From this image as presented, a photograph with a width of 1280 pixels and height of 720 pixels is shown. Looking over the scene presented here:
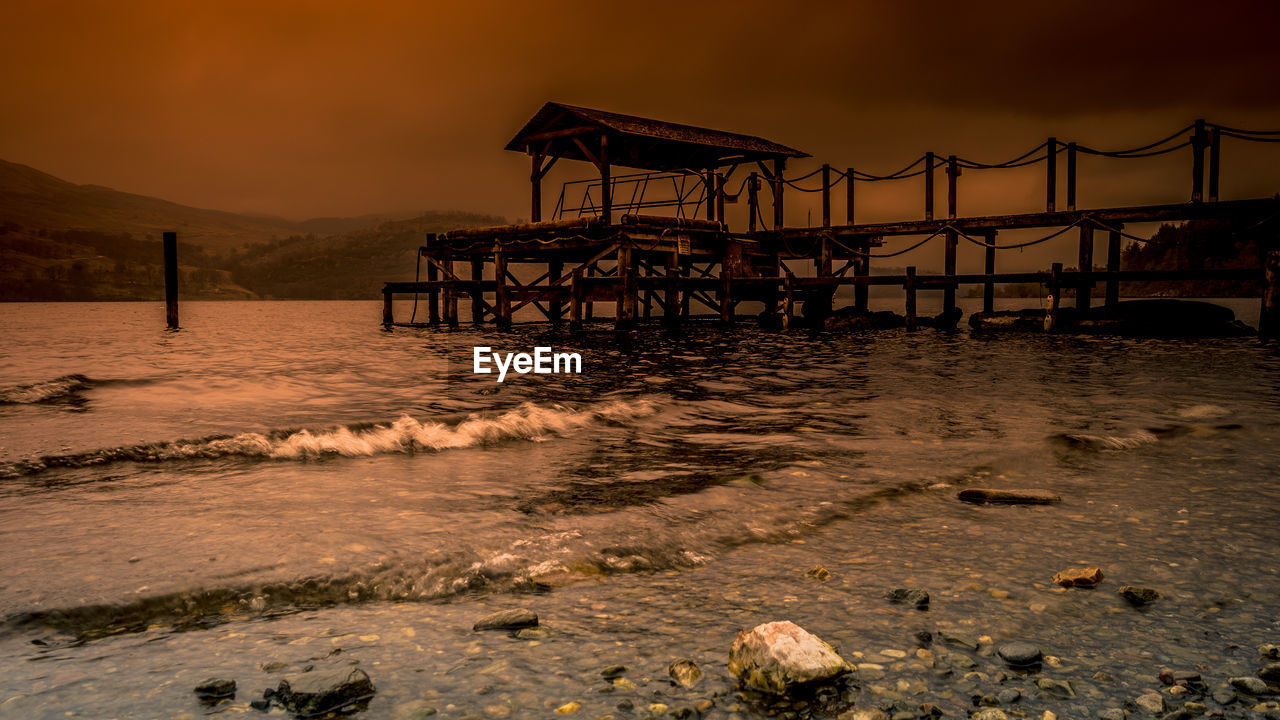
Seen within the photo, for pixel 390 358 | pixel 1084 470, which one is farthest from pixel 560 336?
pixel 1084 470

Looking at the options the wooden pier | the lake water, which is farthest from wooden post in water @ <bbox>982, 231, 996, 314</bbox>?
the lake water

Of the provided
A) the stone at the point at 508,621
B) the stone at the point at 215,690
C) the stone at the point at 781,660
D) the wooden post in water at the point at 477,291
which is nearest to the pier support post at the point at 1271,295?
the stone at the point at 781,660

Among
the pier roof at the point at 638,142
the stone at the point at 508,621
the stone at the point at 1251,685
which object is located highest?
the pier roof at the point at 638,142

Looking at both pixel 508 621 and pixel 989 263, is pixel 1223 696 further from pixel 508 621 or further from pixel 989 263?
pixel 989 263

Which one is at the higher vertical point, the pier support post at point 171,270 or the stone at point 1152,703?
the pier support post at point 171,270

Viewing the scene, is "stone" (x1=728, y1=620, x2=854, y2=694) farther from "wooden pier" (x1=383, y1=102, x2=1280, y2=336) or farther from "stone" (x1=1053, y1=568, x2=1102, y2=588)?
"wooden pier" (x1=383, y1=102, x2=1280, y2=336)

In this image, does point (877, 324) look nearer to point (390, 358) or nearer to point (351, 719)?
point (390, 358)

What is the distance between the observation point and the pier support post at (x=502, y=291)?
2903 centimetres

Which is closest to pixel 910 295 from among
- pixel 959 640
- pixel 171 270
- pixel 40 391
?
pixel 40 391

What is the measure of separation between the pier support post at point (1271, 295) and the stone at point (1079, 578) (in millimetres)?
22218

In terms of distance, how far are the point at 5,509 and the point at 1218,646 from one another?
6.90m

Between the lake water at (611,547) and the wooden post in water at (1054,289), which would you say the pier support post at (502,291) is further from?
the lake water at (611,547)

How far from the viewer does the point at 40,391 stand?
11.9m

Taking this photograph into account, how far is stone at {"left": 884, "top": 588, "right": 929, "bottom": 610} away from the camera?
3.27m
